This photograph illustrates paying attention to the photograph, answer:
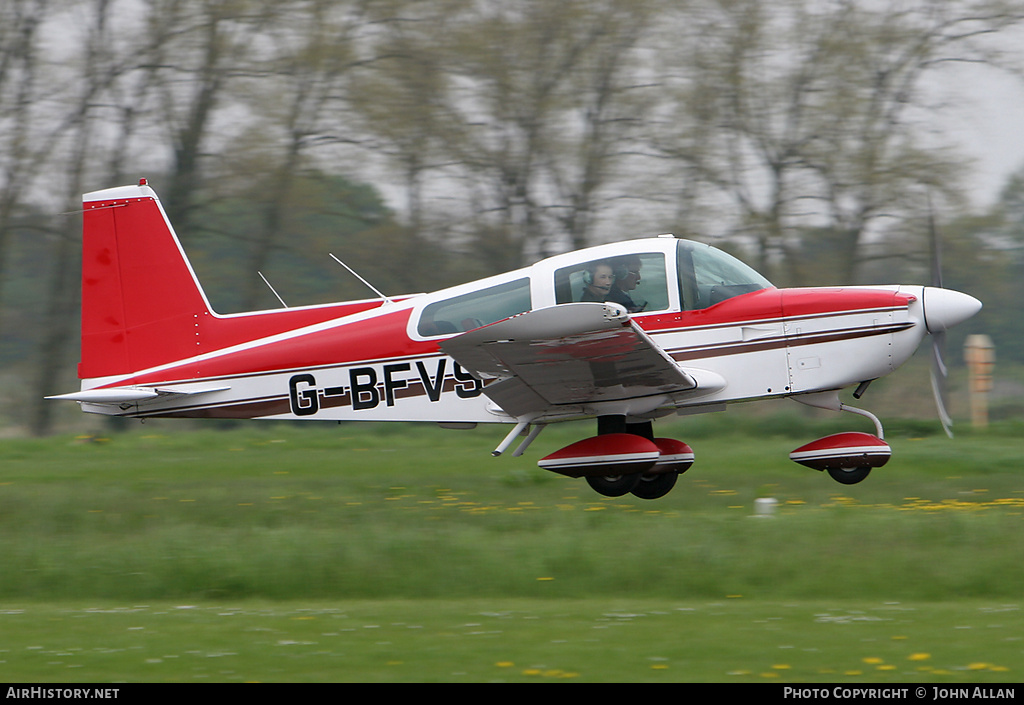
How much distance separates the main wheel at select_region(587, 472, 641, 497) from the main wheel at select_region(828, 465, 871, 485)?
1673mm

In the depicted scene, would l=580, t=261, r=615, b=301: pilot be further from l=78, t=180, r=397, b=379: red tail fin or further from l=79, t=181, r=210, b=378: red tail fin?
l=79, t=181, r=210, b=378: red tail fin

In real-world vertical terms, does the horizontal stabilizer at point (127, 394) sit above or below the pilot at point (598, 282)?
below

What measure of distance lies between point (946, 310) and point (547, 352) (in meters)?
3.41

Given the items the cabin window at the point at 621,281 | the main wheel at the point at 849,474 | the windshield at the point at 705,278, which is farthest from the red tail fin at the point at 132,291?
the main wheel at the point at 849,474

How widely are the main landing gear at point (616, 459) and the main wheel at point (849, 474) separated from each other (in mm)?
1224

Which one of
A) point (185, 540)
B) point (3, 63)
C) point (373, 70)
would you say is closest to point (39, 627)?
point (185, 540)

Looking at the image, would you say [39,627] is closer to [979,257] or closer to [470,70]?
[470,70]

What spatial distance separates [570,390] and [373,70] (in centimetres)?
1181

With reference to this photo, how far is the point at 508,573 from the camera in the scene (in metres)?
6.67

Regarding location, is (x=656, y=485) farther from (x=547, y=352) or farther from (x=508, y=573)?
(x=508, y=573)

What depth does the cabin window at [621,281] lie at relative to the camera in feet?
28.5

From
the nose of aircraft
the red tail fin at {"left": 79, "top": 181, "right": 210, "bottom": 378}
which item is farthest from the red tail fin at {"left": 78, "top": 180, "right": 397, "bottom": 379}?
the nose of aircraft

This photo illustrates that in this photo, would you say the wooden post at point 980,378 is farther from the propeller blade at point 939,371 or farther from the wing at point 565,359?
the wing at point 565,359

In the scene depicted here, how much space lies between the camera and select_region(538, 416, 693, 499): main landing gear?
8.45 meters
